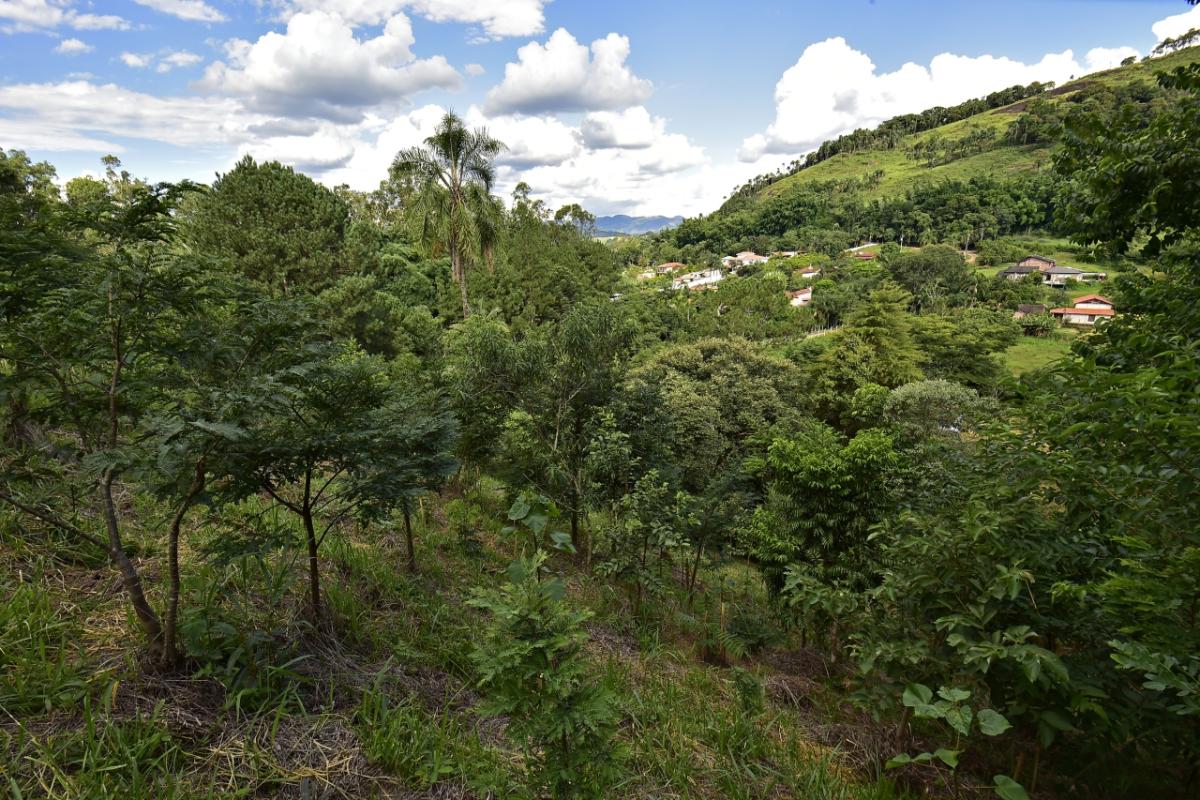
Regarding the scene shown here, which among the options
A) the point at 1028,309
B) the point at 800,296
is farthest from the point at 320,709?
the point at 800,296

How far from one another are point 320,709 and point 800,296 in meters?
59.9

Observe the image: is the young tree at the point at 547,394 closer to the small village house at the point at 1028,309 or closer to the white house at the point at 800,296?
the small village house at the point at 1028,309

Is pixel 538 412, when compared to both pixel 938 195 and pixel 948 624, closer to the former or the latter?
pixel 948 624

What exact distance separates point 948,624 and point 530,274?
81.4ft

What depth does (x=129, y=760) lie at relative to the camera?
1.78 meters

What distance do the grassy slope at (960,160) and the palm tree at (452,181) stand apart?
293 feet

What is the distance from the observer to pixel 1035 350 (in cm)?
3616

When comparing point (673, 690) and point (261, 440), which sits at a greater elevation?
point (261, 440)

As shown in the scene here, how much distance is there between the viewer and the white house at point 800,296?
52181 millimetres

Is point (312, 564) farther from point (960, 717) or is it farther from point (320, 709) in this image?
point (960, 717)

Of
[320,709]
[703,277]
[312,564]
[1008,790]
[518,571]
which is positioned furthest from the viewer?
[703,277]

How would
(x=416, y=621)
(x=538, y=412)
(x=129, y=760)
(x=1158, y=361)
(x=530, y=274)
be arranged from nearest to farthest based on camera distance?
(x=129, y=760), (x=416, y=621), (x=1158, y=361), (x=538, y=412), (x=530, y=274)

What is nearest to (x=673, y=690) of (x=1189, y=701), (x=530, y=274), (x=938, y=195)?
(x=1189, y=701)

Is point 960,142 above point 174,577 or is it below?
above
